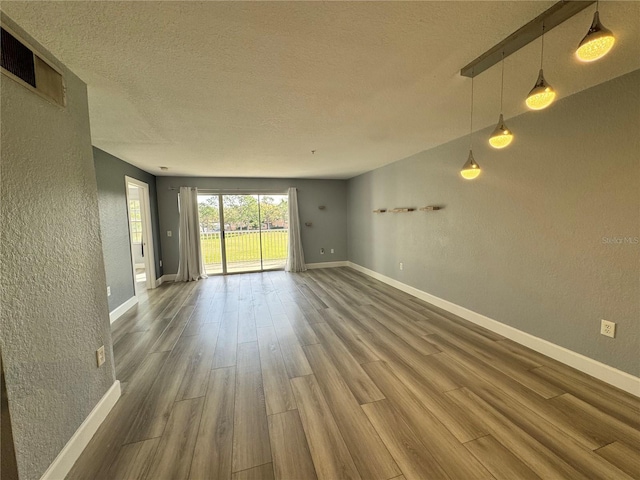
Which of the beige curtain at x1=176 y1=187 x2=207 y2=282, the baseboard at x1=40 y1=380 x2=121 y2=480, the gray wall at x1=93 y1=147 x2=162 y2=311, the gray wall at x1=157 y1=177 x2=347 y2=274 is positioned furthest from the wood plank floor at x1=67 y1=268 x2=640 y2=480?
the gray wall at x1=157 y1=177 x2=347 y2=274

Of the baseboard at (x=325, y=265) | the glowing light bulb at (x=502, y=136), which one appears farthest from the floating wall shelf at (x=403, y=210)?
the baseboard at (x=325, y=265)

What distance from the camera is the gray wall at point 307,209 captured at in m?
5.65

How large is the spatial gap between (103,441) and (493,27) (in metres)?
3.26

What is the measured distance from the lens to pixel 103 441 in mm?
1546

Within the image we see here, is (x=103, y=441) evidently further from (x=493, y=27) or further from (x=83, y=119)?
(x=493, y=27)

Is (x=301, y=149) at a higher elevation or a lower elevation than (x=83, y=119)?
higher

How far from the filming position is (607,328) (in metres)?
1.99

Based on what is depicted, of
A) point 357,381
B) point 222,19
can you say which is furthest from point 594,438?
point 222,19

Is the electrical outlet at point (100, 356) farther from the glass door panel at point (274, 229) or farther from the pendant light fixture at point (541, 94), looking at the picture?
the glass door panel at point (274, 229)

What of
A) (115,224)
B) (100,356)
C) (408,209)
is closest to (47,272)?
(100,356)

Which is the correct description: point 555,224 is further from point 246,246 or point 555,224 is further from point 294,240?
point 246,246

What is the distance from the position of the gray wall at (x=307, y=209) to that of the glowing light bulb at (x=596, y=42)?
5.59 m

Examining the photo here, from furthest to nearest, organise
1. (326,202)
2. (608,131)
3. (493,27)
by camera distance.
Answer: (326,202) → (608,131) → (493,27)

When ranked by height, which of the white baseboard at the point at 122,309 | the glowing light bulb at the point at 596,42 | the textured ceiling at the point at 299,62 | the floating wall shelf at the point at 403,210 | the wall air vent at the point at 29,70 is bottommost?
the white baseboard at the point at 122,309
